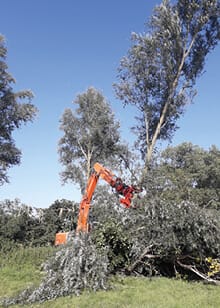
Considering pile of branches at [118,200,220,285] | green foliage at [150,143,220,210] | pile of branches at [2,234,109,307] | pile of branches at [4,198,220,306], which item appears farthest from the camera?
green foliage at [150,143,220,210]

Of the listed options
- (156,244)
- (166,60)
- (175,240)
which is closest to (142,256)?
(156,244)

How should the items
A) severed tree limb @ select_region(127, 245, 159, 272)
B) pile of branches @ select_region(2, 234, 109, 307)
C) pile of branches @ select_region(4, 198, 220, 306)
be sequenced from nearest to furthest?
pile of branches @ select_region(2, 234, 109, 307)
pile of branches @ select_region(4, 198, 220, 306)
severed tree limb @ select_region(127, 245, 159, 272)

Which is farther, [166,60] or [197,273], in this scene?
[166,60]

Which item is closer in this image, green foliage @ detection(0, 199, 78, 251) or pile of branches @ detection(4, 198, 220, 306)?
pile of branches @ detection(4, 198, 220, 306)

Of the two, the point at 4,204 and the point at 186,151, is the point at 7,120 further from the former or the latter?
the point at 186,151

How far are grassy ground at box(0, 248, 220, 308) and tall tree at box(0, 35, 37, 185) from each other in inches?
380

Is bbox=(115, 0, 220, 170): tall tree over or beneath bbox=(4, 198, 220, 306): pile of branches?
over

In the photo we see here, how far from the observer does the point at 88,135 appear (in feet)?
71.2

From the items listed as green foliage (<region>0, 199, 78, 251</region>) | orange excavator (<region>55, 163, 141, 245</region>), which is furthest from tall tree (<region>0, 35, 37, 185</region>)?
orange excavator (<region>55, 163, 141, 245</region>)

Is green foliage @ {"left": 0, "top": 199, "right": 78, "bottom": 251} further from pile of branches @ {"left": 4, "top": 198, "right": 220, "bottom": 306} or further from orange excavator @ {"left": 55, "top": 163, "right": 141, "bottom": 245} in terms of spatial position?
pile of branches @ {"left": 4, "top": 198, "right": 220, "bottom": 306}

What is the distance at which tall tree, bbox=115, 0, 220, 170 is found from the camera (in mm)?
14148

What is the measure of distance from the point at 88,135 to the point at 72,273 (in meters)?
16.3

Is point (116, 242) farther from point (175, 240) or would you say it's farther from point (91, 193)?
point (91, 193)

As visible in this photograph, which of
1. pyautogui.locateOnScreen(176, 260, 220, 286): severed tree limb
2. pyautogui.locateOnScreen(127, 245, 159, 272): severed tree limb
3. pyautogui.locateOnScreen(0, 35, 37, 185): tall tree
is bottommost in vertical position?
pyautogui.locateOnScreen(176, 260, 220, 286): severed tree limb
